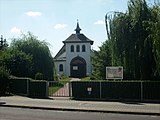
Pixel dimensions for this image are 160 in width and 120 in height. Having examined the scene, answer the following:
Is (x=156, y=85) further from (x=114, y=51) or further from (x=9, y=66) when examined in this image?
(x=9, y=66)

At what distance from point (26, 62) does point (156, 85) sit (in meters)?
16.3

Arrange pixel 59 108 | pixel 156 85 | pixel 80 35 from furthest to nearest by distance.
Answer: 1. pixel 80 35
2. pixel 156 85
3. pixel 59 108

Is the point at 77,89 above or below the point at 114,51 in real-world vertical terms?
below

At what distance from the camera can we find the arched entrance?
78.6 meters

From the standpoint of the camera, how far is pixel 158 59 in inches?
877

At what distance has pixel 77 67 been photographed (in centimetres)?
7925

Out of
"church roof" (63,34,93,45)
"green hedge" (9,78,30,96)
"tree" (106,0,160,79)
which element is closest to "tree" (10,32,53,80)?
"green hedge" (9,78,30,96)

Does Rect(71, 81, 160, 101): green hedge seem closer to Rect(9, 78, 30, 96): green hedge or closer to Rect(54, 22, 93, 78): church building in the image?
Rect(9, 78, 30, 96): green hedge

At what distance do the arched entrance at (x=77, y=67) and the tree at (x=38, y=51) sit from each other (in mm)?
33577

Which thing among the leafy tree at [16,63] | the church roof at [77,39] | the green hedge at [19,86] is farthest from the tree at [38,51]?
the church roof at [77,39]

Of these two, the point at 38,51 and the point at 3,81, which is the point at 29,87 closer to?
the point at 3,81

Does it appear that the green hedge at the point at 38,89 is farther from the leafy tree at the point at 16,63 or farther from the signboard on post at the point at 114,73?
the leafy tree at the point at 16,63

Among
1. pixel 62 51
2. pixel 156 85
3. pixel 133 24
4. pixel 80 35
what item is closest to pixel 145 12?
pixel 133 24

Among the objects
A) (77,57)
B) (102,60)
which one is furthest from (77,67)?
(102,60)
